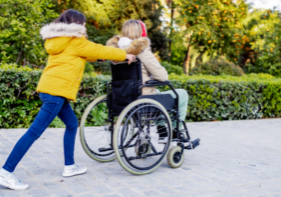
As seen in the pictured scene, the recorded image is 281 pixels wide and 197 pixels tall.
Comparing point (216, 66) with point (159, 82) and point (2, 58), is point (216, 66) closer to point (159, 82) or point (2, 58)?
point (2, 58)

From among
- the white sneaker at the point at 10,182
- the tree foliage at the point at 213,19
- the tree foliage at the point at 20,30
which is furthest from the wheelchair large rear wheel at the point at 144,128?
the tree foliage at the point at 213,19

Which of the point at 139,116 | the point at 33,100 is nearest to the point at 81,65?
the point at 139,116

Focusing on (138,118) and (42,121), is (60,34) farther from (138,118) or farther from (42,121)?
(138,118)

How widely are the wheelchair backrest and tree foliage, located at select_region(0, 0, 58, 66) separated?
12.9ft

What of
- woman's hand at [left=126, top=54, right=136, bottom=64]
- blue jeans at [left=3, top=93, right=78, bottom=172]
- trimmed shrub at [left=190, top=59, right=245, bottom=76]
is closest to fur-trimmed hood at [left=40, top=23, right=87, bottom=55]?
blue jeans at [left=3, top=93, right=78, bottom=172]

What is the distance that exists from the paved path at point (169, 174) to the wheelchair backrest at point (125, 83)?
80cm

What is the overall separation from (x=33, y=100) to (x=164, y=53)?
951 cm

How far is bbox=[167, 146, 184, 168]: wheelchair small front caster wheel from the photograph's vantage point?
3.70 m

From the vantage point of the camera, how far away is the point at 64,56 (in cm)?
304

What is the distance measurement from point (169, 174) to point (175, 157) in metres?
0.30

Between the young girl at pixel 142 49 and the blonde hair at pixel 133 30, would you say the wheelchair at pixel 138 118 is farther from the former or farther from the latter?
the blonde hair at pixel 133 30

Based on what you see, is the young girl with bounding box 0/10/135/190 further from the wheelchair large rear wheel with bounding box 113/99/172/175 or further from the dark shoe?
the dark shoe

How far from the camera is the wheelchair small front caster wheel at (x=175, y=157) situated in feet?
12.1

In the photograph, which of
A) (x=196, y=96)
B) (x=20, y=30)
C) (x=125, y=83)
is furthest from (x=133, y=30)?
(x=196, y=96)
